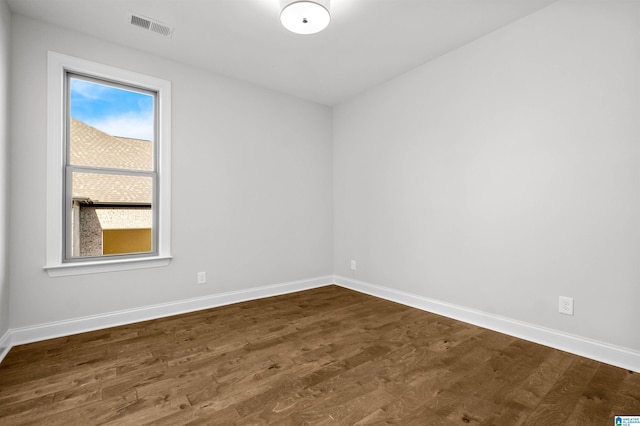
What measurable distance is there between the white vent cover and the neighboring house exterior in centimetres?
106

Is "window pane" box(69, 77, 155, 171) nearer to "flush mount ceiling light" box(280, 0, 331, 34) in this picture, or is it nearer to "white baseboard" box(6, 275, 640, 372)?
"white baseboard" box(6, 275, 640, 372)

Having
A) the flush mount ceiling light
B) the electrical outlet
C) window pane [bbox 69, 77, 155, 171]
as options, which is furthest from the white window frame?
the electrical outlet

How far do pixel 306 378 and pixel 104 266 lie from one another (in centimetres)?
219

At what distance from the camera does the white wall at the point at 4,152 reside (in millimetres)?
2217

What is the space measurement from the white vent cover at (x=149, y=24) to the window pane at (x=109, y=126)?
70 centimetres

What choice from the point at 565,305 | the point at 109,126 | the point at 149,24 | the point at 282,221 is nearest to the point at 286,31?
the point at 149,24

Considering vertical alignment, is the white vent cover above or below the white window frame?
above

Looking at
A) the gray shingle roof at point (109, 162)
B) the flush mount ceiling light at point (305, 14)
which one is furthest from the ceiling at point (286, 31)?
the gray shingle roof at point (109, 162)

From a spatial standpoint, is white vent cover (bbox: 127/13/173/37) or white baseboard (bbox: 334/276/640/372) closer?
white baseboard (bbox: 334/276/640/372)

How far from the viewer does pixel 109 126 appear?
296cm

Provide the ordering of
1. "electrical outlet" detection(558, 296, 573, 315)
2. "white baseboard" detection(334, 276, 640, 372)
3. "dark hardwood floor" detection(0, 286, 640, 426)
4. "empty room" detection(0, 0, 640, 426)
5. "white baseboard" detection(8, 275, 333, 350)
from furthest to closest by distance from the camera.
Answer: "white baseboard" detection(8, 275, 333, 350) → "electrical outlet" detection(558, 296, 573, 315) → "white baseboard" detection(334, 276, 640, 372) → "empty room" detection(0, 0, 640, 426) → "dark hardwood floor" detection(0, 286, 640, 426)

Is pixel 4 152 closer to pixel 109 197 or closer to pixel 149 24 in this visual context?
pixel 109 197

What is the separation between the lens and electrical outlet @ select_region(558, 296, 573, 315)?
90.7 inches

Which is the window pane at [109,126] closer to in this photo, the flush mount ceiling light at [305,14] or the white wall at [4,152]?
the white wall at [4,152]
